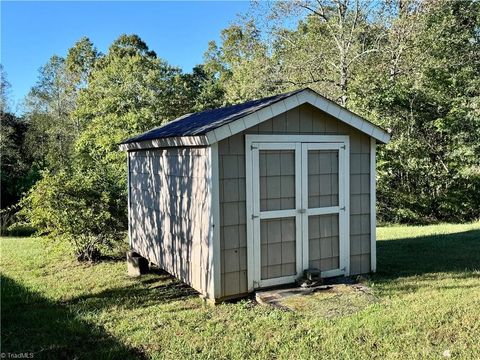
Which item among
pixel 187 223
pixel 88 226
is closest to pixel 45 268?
pixel 88 226

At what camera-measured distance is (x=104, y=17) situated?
14.1 meters

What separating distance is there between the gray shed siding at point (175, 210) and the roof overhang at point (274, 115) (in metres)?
0.16

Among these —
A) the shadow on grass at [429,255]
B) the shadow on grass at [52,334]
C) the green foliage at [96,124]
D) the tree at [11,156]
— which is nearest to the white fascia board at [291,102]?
the shadow on grass at [429,255]

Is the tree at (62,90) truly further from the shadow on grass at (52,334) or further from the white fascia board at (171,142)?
the shadow on grass at (52,334)

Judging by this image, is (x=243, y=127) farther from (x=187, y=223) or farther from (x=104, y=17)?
(x=104, y=17)

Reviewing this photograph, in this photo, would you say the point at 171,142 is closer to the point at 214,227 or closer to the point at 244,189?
the point at 244,189

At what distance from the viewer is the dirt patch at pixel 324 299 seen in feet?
16.2

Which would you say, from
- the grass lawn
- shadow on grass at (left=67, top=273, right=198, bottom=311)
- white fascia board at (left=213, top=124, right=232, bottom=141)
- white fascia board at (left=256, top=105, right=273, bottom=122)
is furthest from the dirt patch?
white fascia board at (left=256, top=105, right=273, bottom=122)

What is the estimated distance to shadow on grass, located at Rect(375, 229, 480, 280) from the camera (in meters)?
6.79

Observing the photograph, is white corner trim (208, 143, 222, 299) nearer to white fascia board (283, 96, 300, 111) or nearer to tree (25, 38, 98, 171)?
white fascia board (283, 96, 300, 111)

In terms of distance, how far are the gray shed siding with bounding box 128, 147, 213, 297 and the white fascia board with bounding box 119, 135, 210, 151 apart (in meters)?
0.11

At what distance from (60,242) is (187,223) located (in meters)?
3.10

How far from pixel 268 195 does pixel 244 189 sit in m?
0.35

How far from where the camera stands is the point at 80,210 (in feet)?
25.5
